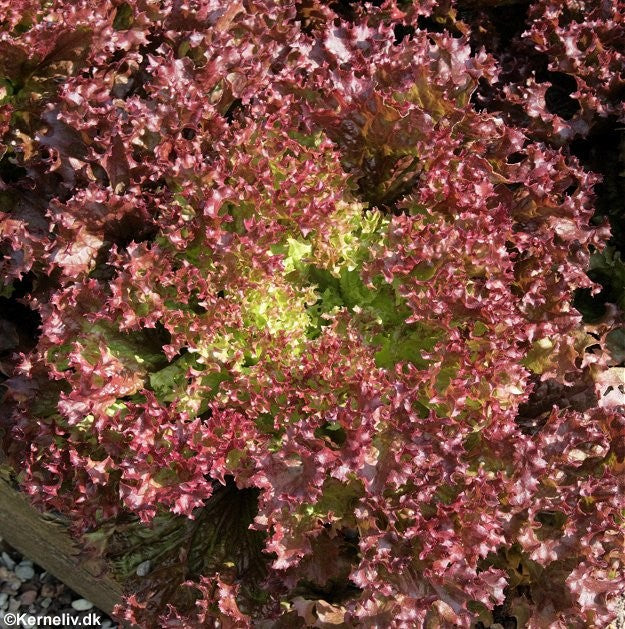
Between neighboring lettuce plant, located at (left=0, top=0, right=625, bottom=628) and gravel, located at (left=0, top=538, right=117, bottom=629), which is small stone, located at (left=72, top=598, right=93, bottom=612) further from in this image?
neighboring lettuce plant, located at (left=0, top=0, right=625, bottom=628)

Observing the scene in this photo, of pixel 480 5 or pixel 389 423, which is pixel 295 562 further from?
pixel 480 5

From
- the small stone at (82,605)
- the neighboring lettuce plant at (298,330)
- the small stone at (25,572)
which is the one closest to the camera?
the neighboring lettuce plant at (298,330)

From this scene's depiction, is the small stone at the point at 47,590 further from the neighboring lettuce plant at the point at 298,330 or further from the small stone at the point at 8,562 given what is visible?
the neighboring lettuce plant at the point at 298,330

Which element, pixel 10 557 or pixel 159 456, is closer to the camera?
pixel 159 456

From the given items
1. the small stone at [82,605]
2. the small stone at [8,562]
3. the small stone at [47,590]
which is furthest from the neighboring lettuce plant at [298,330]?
the small stone at [8,562]

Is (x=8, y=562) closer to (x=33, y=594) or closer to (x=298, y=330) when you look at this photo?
(x=33, y=594)

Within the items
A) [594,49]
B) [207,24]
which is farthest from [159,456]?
[594,49]

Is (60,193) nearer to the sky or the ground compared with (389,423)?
nearer to the sky
